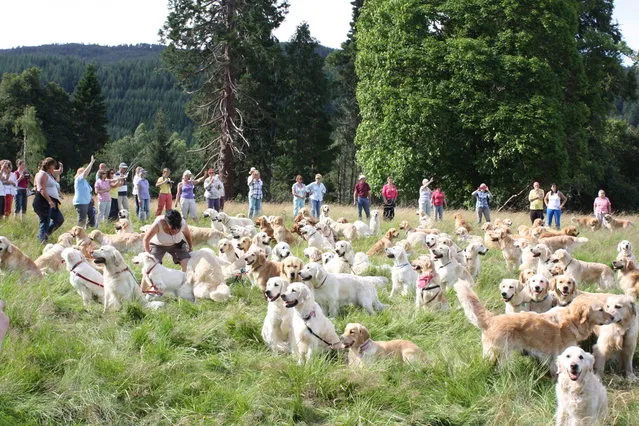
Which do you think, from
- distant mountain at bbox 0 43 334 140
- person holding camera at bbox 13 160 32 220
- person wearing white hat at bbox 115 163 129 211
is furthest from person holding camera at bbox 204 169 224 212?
distant mountain at bbox 0 43 334 140

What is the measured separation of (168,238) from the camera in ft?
32.1

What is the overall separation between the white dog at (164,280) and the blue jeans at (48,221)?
4485mm

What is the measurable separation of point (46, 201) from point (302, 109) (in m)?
29.8

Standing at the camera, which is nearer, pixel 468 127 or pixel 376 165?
pixel 468 127

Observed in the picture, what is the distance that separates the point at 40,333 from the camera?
638 cm

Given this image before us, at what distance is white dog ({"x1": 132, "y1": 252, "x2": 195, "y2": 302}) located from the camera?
8.78 meters

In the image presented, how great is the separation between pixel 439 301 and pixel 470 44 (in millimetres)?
20999

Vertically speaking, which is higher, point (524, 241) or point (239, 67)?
point (239, 67)

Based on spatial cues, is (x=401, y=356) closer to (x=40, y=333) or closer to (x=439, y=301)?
(x=439, y=301)

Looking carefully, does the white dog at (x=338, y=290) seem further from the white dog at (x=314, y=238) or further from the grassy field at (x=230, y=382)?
the white dog at (x=314, y=238)

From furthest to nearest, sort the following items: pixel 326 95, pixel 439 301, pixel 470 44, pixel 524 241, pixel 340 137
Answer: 1. pixel 340 137
2. pixel 326 95
3. pixel 470 44
4. pixel 524 241
5. pixel 439 301

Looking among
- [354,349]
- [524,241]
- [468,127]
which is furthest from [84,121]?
[354,349]

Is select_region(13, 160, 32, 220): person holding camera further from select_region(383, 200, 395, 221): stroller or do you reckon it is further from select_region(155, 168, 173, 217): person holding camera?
select_region(383, 200, 395, 221): stroller

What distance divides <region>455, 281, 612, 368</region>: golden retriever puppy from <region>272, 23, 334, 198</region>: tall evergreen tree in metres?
34.8
